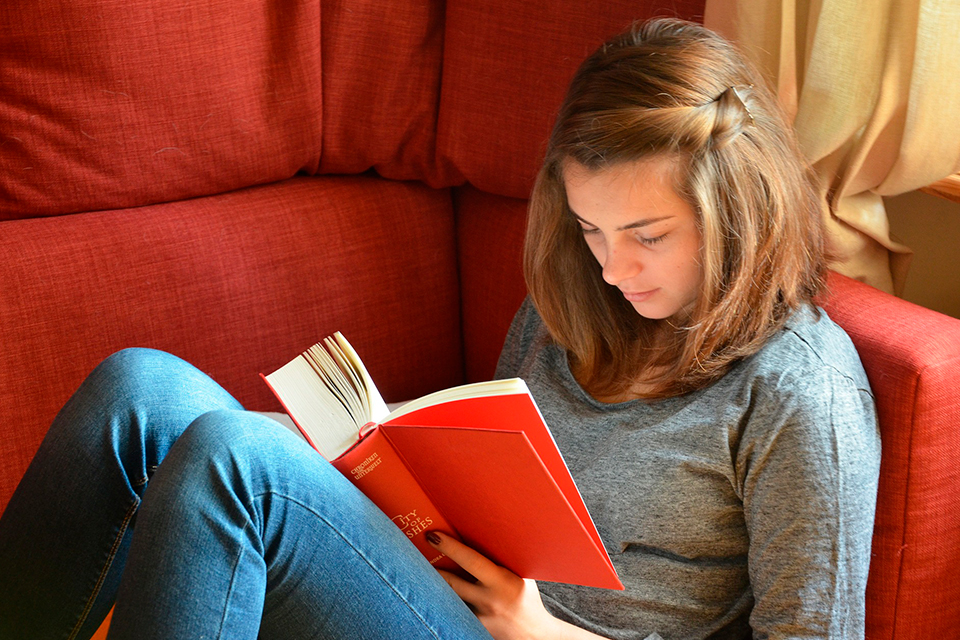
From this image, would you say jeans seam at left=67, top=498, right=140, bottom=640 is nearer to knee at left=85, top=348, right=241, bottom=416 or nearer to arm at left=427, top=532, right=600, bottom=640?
knee at left=85, top=348, right=241, bottom=416

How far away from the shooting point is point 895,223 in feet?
4.26

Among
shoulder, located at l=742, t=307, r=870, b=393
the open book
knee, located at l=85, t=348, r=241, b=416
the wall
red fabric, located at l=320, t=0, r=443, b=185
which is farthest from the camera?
red fabric, located at l=320, t=0, r=443, b=185

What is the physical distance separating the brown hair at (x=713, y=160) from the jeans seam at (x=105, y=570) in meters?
0.59

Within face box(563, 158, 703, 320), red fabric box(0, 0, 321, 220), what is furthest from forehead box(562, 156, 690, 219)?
red fabric box(0, 0, 321, 220)

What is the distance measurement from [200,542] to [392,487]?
7.3 inches

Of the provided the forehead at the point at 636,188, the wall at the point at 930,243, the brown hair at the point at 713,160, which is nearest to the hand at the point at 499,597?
the brown hair at the point at 713,160

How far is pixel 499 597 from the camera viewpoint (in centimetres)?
90

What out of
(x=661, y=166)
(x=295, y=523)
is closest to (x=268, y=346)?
(x=295, y=523)

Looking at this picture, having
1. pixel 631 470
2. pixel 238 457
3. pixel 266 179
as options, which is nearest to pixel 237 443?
pixel 238 457

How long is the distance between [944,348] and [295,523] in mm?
665

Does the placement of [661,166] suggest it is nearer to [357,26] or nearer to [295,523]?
[295,523]

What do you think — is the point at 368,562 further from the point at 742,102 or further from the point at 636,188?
the point at 742,102

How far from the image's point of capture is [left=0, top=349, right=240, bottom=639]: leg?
0.91 metres

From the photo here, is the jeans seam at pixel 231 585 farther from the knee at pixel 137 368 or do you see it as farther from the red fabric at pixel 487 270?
the red fabric at pixel 487 270
